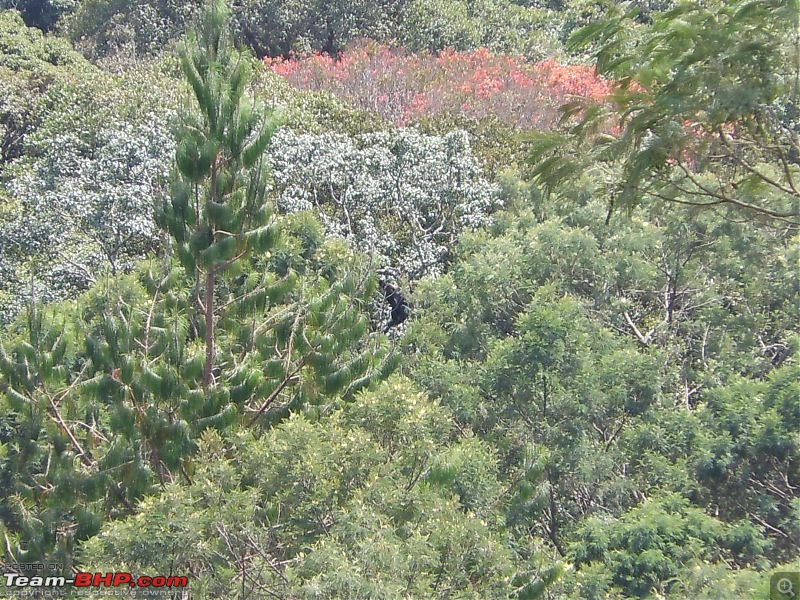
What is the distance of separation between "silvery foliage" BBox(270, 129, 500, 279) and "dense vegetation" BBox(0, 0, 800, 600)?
0.13ft

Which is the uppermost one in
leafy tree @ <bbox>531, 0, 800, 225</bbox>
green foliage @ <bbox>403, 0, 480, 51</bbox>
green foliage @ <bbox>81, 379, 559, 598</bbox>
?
green foliage @ <bbox>403, 0, 480, 51</bbox>

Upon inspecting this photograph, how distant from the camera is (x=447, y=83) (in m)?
17.8

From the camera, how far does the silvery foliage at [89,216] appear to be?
1042cm

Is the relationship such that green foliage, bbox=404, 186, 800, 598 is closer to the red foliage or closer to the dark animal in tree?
the dark animal in tree

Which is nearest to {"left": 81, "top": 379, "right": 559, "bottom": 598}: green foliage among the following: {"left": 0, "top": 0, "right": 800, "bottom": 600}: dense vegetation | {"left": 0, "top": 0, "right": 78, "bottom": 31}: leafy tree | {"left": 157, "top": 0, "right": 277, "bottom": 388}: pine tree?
{"left": 0, "top": 0, "right": 800, "bottom": 600}: dense vegetation

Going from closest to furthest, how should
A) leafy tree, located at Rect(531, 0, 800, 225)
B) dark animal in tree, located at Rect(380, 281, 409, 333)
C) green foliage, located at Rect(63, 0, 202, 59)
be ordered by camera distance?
leafy tree, located at Rect(531, 0, 800, 225)
dark animal in tree, located at Rect(380, 281, 409, 333)
green foliage, located at Rect(63, 0, 202, 59)

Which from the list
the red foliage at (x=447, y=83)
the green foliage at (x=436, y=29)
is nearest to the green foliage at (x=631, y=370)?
the red foliage at (x=447, y=83)

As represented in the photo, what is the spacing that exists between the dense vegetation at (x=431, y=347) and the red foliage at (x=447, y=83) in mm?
4911

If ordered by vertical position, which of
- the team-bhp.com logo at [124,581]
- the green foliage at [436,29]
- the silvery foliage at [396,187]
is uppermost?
the green foliage at [436,29]

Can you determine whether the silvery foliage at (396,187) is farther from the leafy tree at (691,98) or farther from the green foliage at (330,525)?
the leafy tree at (691,98)

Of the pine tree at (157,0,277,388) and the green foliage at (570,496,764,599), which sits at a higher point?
the pine tree at (157,0,277,388)

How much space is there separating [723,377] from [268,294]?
4.11m

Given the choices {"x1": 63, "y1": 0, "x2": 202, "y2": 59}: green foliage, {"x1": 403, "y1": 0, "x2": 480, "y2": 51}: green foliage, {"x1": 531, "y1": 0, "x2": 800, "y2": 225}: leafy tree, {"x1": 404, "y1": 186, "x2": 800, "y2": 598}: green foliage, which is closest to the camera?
{"x1": 531, "y1": 0, "x2": 800, "y2": 225}: leafy tree

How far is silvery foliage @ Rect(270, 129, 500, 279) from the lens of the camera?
37.2 feet
